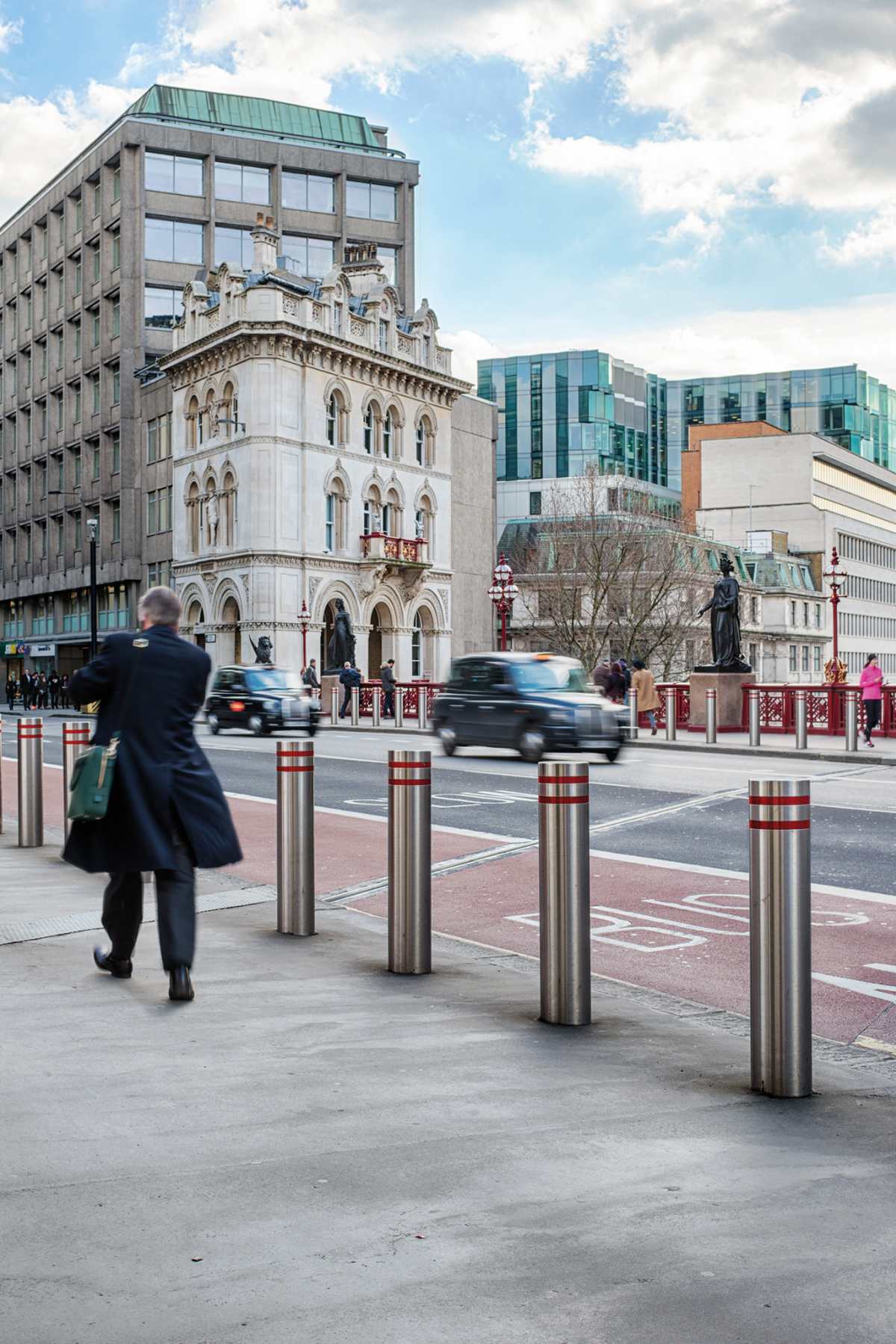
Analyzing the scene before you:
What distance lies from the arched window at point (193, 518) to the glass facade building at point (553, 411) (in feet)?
179

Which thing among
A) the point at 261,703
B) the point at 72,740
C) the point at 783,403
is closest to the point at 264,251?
the point at 261,703

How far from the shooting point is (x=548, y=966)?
18.9 ft

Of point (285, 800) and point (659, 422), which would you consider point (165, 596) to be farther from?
point (659, 422)

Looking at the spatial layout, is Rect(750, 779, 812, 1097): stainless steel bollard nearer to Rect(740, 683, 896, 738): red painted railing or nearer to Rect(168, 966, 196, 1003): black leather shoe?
Rect(168, 966, 196, 1003): black leather shoe

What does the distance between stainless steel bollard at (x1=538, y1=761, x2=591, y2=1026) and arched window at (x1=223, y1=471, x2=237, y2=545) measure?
4895 centimetres

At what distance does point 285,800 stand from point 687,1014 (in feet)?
8.67

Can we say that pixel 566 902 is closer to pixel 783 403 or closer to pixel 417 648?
pixel 417 648

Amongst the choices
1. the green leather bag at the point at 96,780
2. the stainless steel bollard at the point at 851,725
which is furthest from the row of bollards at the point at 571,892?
the stainless steel bollard at the point at 851,725

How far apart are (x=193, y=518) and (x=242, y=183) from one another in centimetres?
1858

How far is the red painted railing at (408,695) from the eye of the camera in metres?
38.2

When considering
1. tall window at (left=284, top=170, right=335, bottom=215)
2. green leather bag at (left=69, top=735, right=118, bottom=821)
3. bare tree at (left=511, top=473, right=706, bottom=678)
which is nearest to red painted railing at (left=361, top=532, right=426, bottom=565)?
bare tree at (left=511, top=473, right=706, bottom=678)

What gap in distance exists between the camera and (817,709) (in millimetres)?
30375

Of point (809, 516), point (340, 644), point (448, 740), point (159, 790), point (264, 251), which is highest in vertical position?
point (264, 251)

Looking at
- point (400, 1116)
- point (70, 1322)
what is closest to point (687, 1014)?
point (400, 1116)
